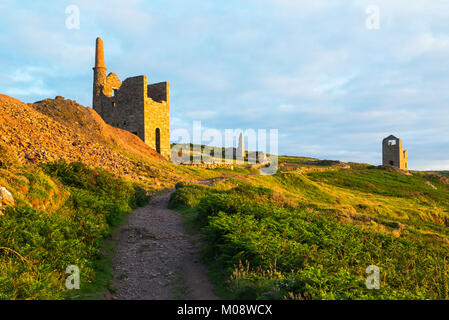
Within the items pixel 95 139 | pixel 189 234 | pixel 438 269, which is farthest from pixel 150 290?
pixel 95 139

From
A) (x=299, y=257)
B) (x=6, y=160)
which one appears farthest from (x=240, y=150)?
(x=299, y=257)

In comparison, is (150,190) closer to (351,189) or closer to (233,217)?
(233,217)

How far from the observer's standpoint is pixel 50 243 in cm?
732

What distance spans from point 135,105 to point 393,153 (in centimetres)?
5856

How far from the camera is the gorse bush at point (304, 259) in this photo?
5.70 metres

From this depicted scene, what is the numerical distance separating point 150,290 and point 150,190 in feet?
43.7

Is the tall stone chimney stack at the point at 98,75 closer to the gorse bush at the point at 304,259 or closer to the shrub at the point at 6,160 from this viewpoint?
the shrub at the point at 6,160

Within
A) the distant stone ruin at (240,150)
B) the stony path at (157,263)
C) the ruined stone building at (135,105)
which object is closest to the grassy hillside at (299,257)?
the stony path at (157,263)

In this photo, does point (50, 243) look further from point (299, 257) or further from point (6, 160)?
point (299, 257)

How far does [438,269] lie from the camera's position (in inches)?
379

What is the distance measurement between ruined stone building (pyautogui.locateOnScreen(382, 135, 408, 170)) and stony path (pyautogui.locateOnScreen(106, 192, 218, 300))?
221 feet

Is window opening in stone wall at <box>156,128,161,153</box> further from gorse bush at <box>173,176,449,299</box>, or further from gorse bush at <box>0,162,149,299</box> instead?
gorse bush at <box>173,176,449,299</box>

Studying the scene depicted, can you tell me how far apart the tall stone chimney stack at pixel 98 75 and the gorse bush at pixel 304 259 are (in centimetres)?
3482

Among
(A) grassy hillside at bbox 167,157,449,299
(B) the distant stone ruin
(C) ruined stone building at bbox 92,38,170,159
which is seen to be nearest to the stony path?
(A) grassy hillside at bbox 167,157,449,299
